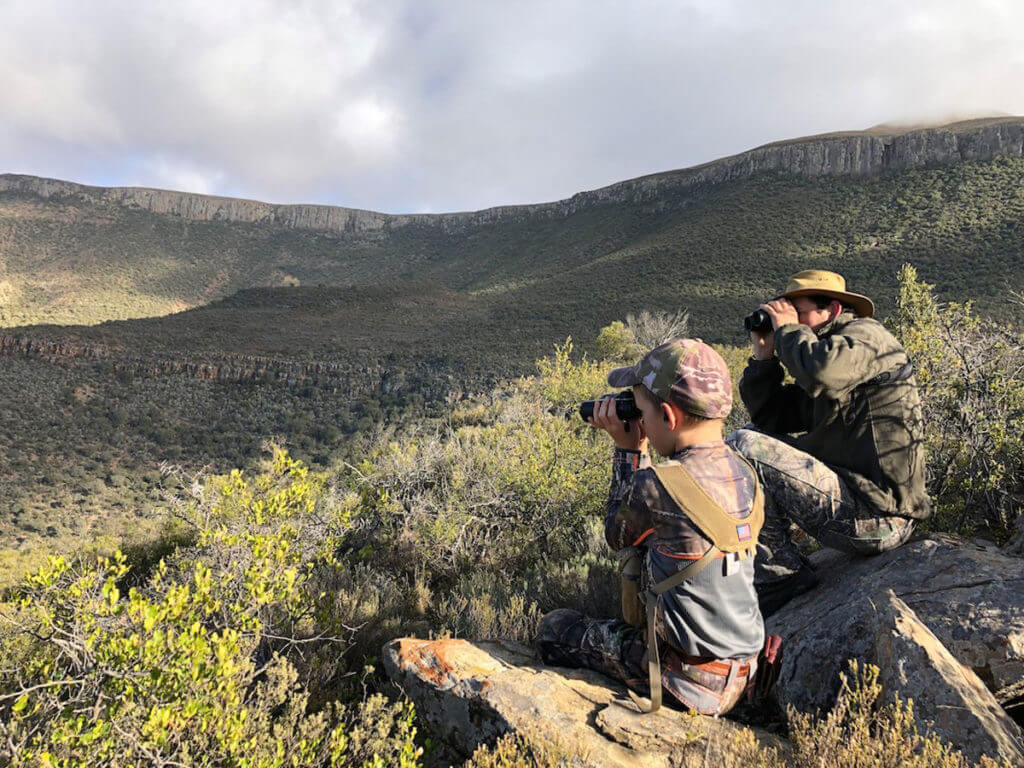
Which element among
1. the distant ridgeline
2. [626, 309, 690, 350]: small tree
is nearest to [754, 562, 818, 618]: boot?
[626, 309, 690, 350]: small tree

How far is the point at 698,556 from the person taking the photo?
1.63m

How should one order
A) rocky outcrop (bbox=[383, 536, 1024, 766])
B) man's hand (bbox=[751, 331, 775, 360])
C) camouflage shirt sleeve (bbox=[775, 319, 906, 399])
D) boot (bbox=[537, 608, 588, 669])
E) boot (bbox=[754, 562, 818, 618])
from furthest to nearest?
man's hand (bbox=[751, 331, 775, 360]) → boot (bbox=[754, 562, 818, 618]) → camouflage shirt sleeve (bbox=[775, 319, 906, 399]) → boot (bbox=[537, 608, 588, 669]) → rocky outcrop (bbox=[383, 536, 1024, 766])

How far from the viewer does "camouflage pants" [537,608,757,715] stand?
67.7 inches

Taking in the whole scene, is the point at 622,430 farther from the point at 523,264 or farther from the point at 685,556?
the point at 523,264

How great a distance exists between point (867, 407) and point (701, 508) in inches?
54.1

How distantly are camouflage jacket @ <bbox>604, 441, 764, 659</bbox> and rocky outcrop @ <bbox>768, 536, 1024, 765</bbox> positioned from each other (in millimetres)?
307

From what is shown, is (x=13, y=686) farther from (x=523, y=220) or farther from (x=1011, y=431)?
(x=523, y=220)

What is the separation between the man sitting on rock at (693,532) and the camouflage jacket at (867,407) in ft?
2.75

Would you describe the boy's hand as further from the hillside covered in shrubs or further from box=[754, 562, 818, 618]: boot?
box=[754, 562, 818, 618]: boot

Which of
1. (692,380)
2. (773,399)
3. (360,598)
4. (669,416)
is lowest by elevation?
(360,598)

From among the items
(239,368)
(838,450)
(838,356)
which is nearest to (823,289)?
(838,356)

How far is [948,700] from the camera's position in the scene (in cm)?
147

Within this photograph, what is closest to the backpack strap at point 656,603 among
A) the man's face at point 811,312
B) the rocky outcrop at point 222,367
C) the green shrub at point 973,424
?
the man's face at point 811,312

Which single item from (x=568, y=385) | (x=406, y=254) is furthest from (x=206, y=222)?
(x=568, y=385)
